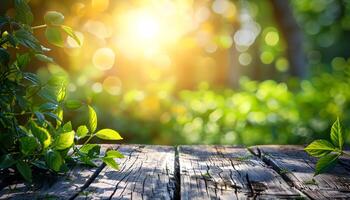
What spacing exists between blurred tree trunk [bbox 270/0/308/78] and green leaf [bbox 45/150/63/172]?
8197 millimetres

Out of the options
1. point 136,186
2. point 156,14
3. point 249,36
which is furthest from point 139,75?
point 249,36

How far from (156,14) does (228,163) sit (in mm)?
4925

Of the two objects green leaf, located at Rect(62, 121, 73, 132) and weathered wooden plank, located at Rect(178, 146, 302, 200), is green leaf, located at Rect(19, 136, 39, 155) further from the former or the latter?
weathered wooden plank, located at Rect(178, 146, 302, 200)

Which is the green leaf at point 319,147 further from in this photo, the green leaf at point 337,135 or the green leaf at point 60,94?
the green leaf at point 60,94

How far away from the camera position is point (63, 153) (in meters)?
1.86

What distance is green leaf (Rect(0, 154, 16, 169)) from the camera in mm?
1672

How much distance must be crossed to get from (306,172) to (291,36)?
8.08 meters

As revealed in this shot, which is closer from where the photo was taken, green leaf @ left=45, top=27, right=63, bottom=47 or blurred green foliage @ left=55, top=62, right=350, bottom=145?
green leaf @ left=45, top=27, right=63, bottom=47

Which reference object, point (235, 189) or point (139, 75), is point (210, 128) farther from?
point (235, 189)

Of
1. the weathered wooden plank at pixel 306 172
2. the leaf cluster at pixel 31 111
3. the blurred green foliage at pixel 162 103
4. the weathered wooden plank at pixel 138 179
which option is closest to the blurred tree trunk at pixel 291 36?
the blurred green foliage at pixel 162 103

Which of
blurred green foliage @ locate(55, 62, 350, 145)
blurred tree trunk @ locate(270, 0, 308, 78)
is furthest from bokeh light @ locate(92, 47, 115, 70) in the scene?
blurred tree trunk @ locate(270, 0, 308, 78)

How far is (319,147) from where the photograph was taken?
1792 millimetres

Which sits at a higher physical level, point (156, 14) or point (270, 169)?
point (156, 14)

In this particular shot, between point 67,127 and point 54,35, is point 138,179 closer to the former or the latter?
point 67,127
